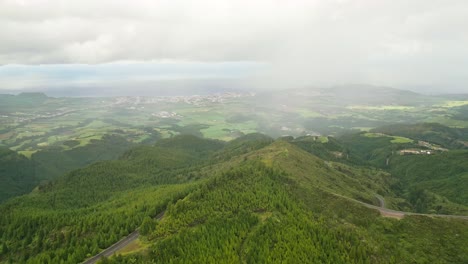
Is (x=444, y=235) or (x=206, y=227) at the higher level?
(x=206, y=227)

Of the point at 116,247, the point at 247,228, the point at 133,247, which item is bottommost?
the point at 116,247

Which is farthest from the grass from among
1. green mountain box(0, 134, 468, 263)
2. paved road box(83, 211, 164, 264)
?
paved road box(83, 211, 164, 264)

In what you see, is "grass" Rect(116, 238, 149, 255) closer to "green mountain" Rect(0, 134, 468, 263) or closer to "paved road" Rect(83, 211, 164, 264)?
"green mountain" Rect(0, 134, 468, 263)

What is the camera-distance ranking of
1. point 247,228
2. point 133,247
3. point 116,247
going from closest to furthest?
point 133,247, point 116,247, point 247,228

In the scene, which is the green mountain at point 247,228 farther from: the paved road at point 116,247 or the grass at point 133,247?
the paved road at point 116,247

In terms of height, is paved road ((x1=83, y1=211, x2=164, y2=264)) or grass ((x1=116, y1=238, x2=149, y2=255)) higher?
grass ((x1=116, y1=238, x2=149, y2=255))

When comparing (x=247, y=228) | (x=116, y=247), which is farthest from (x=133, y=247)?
(x=247, y=228)

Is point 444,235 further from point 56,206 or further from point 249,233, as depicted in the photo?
point 56,206

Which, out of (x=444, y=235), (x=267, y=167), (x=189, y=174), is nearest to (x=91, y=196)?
(x=189, y=174)

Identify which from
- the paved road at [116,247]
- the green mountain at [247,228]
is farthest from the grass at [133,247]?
the paved road at [116,247]

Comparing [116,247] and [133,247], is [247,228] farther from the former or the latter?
[116,247]

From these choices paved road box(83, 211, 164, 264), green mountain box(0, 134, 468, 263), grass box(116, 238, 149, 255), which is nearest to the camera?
green mountain box(0, 134, 468, 263)
